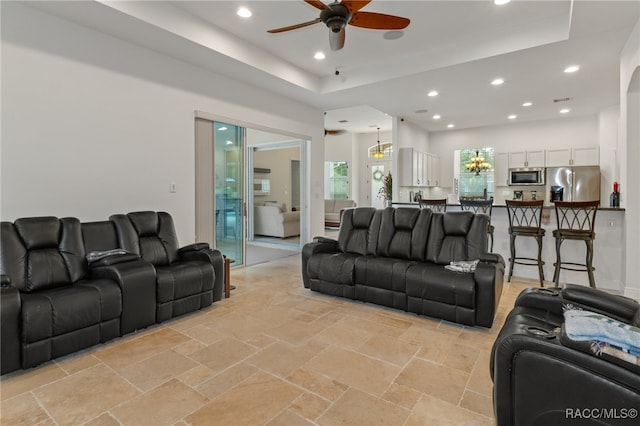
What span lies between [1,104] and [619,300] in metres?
4.95

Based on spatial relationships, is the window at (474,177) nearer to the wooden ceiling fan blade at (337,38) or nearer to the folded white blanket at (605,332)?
the wooden ceiling fan blade at (337,38)

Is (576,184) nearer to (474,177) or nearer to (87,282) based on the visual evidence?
(474,177)

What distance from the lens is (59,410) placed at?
1930mm

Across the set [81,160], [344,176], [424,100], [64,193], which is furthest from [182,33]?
[344,176]

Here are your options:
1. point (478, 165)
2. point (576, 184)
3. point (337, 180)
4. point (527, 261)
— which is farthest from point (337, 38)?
point (337, 180)

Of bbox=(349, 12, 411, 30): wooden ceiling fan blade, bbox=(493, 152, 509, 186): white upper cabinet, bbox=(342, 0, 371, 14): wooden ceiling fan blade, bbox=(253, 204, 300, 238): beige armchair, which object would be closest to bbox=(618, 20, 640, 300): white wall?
bbox=(349, 12, 411, 30): wooden ceiling fan blade

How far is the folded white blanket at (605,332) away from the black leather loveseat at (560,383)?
0.11ft

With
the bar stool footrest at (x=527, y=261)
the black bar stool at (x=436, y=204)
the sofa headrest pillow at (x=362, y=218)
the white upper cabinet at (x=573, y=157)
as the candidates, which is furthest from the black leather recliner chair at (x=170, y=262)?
the white upper cabinet at (x=573, y=157)

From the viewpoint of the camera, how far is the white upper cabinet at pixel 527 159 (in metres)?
8.00

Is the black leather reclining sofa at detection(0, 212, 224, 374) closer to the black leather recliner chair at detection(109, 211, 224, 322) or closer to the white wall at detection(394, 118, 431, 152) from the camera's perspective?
the black leather recliner chair at detection(109, 211, 224, 322)

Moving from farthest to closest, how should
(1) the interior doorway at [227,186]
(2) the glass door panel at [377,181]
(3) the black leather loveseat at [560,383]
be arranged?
(2) the glass door panel at [377,181], (1) the interior doorway at [227,186], (3) the black leather loveseat at [560,383]

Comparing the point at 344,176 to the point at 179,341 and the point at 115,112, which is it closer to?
the point at 115,112

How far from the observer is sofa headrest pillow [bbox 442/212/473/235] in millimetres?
3652

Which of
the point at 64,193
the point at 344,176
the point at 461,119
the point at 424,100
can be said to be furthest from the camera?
the point at 344,176
